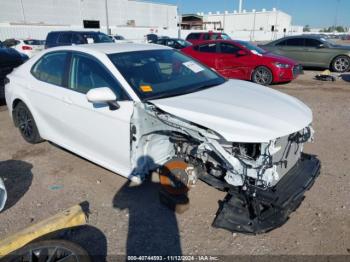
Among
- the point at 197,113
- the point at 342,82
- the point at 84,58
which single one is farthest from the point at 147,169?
the point at 342,82

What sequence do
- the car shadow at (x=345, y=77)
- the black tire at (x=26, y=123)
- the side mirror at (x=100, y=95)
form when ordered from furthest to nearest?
the car shadow at (x=345, y=77) < the black tire at (x=26, y=123) < the side mirror at (x=100, y=95)

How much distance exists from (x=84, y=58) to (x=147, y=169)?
1.56 metres

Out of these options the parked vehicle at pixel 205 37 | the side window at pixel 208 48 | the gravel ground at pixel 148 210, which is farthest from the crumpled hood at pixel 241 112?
the parked vehicle at pixel 205 37

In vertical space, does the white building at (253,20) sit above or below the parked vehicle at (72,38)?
above

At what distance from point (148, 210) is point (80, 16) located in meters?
51.6

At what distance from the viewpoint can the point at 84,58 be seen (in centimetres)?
365

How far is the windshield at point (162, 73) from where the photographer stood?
10.6ft

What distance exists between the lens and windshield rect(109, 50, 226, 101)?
Result: 3244 millimetres

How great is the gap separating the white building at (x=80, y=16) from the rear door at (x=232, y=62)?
1065 inches

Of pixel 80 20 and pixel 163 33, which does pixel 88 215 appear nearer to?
pixel 163 33

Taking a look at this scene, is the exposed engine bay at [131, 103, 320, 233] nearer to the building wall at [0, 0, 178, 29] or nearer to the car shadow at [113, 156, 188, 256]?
the car shadow at [113, 156, 188, 256]

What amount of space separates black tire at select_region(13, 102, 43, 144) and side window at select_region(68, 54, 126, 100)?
128 centimetres

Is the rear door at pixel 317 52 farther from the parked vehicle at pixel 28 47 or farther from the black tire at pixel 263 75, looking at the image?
the parked vehicle at pixel 28 47

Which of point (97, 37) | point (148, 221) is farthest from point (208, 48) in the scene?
point (148, 221)
